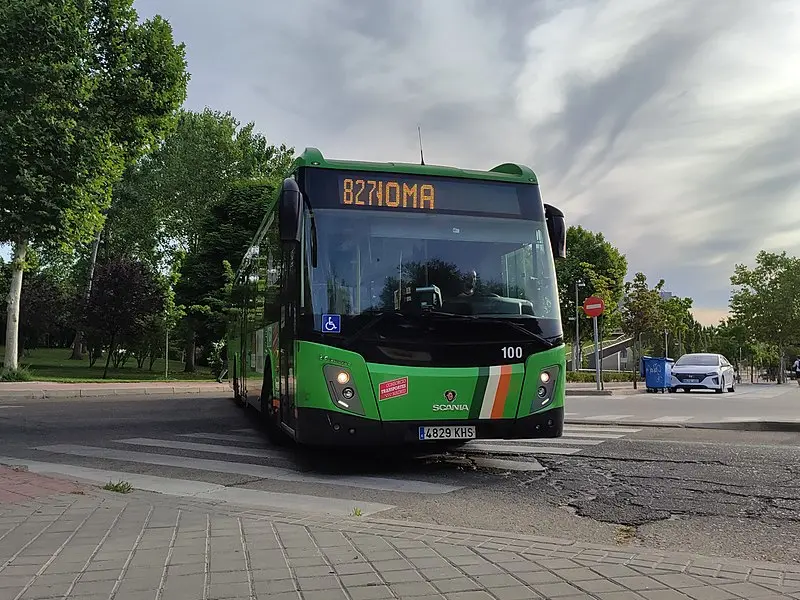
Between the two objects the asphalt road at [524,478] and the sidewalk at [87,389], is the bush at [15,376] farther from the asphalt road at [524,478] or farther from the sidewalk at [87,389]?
the asphalt road at [524,478]

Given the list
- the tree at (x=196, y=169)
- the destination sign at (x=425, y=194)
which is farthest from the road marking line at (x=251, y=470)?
the tree at (x=196, y=169)

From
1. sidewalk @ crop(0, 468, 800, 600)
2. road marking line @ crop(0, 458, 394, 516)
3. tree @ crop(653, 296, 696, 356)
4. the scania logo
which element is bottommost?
road marking line @ crop(0, 458, 394, 516)

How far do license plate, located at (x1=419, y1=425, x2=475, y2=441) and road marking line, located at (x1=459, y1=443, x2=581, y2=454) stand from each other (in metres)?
2.15

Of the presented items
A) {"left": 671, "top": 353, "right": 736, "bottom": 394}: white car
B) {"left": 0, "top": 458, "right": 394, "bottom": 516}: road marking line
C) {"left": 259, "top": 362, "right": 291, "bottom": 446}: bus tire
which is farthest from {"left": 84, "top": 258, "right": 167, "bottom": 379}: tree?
{"left": 0, "top": 458, "right": 394, "bottom": 516}: road marking line

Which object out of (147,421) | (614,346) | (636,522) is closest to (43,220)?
(147,421)

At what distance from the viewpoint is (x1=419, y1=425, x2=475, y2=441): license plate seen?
24.1ft

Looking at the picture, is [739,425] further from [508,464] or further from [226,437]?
[226,437]

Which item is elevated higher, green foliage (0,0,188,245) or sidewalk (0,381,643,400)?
green foliage (0,0,188,245)

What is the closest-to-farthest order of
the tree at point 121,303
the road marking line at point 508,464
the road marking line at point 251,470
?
the road marking line at point 251,470 < the road marking line at point 508,464 < the tree at point 121,303

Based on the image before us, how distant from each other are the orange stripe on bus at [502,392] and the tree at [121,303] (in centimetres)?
2647

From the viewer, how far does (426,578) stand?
3.80 m

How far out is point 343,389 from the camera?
720 centimetres

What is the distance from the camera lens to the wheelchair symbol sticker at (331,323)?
7297 mm

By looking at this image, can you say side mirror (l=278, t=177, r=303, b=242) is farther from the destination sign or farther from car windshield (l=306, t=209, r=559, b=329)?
the destination sign
